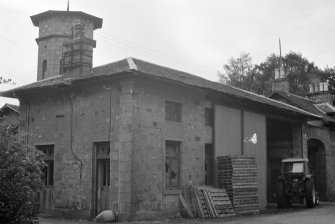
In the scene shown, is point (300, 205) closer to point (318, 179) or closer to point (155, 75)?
point (318, 179)

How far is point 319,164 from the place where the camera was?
2875 centimetres

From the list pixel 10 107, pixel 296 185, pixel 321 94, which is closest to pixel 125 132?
pixel 296 185

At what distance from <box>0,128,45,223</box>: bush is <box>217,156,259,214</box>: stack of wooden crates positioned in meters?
9.56

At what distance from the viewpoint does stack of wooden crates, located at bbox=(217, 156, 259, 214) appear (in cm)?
1828

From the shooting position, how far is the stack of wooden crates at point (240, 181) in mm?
18284

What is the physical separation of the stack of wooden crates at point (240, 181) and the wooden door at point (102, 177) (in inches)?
195

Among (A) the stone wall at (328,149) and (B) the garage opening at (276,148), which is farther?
(A) the stone wall at (328,149)

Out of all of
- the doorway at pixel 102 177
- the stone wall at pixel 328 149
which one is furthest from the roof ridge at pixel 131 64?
the stone wall at pixel 328 149

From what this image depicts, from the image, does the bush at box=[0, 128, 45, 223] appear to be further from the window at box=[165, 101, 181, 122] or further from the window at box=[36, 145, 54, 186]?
the window at box=[36, 145, 54, 186]

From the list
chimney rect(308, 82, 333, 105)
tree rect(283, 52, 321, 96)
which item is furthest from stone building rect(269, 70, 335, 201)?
tree rect(283, 52, 321, 96)

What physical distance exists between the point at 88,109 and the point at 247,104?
7908 mm

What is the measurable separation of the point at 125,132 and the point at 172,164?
2719mm

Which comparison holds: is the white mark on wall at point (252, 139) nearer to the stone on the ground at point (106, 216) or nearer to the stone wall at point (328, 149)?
the stone wall at point (328, 149)

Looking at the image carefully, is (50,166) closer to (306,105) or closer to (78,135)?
(78,135)
